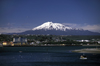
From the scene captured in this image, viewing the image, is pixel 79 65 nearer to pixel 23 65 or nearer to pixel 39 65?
pixel 39 65

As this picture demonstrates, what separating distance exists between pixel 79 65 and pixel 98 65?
5.99 meters

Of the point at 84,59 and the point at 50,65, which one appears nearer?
the point at 50,65

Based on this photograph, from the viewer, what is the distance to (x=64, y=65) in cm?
6638

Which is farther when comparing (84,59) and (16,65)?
(84,59)

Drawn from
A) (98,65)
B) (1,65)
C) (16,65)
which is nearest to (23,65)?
(16,65)

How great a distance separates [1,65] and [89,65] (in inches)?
1121

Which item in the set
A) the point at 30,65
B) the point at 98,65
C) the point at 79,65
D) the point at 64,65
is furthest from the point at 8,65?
the point at 98,65

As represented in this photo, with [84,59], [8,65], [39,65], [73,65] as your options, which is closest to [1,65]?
[8,65]

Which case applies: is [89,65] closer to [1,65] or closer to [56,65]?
[56,65]

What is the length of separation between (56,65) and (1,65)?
58.7 feet

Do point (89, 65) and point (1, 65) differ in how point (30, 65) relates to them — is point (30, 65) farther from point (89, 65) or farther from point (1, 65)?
point (89, 65)

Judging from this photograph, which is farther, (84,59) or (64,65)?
(84,59)

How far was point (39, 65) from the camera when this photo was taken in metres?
66.4

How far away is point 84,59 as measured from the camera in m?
81.7
